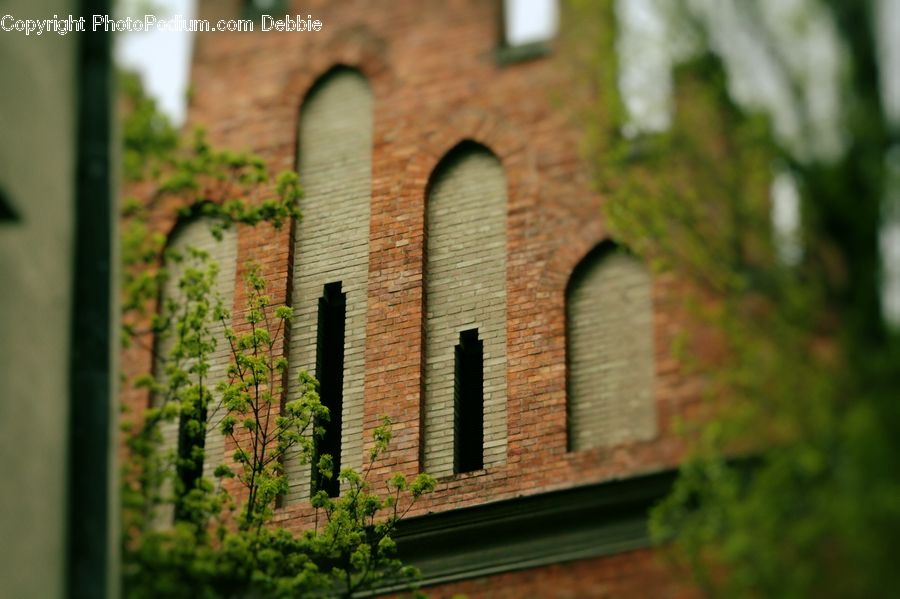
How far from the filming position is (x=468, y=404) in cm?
1647

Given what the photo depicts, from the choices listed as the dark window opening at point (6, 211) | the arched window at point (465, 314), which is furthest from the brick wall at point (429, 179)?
the dark window opening at point (6, 211)

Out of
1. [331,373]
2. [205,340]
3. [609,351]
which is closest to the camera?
[609,351]

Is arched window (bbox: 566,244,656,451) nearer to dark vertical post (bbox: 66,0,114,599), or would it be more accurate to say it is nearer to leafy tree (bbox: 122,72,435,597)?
leafy tree (bbox: 122,72,435,597)

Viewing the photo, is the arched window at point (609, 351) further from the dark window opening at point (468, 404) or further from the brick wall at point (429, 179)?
the dark window opening at point (468, 404)

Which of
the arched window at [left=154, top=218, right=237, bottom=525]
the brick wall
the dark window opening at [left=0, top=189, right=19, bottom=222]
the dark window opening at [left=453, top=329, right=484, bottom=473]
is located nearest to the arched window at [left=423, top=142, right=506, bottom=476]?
the dark window opening at [left=453, top=329, right=484, bottom=473]

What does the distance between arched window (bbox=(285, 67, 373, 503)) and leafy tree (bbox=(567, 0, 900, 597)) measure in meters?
3.73

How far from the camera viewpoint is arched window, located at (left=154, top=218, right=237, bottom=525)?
1659 cm

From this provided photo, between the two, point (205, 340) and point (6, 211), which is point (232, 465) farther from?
point (6, 211)

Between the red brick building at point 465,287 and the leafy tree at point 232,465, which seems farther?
the red brick building at point 465,287

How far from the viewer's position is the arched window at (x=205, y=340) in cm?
1659

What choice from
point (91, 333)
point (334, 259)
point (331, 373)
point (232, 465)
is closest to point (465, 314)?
point (331, 373)

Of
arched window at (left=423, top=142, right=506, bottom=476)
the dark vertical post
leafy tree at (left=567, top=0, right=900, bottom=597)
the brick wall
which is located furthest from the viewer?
arched window at (left=423, top=142, right=506, bottom=476)

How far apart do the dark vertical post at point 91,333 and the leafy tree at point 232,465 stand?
1900 mm

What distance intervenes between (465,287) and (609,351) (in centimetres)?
168
